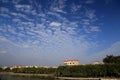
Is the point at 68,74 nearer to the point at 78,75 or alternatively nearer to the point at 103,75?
the point at 78,75

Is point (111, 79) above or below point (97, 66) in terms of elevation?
below

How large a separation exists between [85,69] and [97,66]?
406 cm

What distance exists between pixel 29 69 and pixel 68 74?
3504 cm

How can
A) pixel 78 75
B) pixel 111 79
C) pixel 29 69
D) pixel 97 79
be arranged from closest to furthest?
pixel 111 79
pixel 97 79
pixel 78 75
pixel 29 69

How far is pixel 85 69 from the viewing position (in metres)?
56.2

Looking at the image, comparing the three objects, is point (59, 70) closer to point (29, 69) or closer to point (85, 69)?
point (85, 69)

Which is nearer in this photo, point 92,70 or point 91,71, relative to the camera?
point 92,70

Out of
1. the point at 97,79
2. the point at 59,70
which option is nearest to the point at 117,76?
the point at 97,79

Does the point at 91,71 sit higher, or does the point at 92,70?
the point at 92,70

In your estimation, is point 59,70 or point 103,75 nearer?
point 103,75

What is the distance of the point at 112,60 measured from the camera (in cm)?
8050

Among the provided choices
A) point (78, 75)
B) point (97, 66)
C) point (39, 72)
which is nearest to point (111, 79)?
point (97, 66)

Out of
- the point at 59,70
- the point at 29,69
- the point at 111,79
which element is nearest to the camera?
the point at 111,79

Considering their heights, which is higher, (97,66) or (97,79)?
(97,66)
